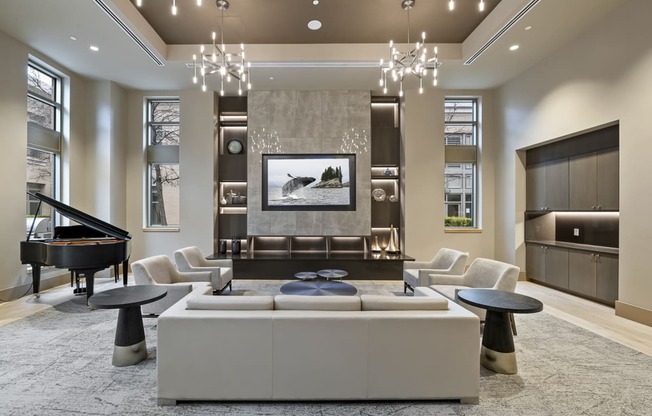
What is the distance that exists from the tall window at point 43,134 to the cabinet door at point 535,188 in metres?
8.96

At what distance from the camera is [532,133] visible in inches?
234

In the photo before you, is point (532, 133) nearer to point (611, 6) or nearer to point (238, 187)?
point (611, 6)

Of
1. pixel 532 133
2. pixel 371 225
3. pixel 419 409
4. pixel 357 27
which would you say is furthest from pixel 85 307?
pixel 532 133


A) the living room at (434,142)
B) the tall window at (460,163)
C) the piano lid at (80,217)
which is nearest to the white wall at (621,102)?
the living room at (434,142)

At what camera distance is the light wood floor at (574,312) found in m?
3.58

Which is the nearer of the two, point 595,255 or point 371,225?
point 595,255

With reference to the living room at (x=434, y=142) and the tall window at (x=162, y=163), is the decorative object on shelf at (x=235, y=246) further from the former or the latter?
the tall window at (x=162, y=163)

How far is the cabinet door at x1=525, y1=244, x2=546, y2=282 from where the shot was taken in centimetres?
599

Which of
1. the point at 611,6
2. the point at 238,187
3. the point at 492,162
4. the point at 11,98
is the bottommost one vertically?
the point at 238,187

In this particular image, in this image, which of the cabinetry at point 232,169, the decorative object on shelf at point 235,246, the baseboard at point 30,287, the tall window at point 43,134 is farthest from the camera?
the cabinetry at point 232,169

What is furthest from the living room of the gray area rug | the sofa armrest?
the sofa armrest

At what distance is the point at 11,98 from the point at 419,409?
7.01 meters

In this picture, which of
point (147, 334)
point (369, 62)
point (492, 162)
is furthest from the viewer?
point (492, 162)

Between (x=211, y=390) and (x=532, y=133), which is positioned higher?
(x=532, y=133)
